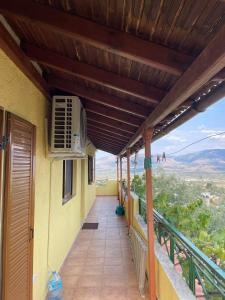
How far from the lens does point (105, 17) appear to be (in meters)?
1.35

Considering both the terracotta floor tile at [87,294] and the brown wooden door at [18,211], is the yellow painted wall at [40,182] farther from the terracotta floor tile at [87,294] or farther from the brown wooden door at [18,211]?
the terracotta floor tile at [87,294]

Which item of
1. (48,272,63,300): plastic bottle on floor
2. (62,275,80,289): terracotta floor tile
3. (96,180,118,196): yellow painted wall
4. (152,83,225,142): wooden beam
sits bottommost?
(62,275,80,289): terracotta floor tile

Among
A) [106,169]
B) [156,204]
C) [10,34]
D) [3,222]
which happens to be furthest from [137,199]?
[106,169]

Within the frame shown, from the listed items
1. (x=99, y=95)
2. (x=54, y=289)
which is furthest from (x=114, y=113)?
(x=54, y=289)

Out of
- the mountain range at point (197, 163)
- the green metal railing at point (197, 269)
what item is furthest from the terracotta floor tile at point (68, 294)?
the mountain range at point (197, 163)

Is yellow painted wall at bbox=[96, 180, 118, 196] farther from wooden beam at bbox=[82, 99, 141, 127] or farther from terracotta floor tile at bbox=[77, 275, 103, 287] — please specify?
wooden beam at bbox=[82, 99, 141, 127]

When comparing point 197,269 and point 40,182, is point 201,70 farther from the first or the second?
point 40,182

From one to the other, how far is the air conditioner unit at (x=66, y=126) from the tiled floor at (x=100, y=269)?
1909 millimetres

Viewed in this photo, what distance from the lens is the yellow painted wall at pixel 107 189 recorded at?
1373cm

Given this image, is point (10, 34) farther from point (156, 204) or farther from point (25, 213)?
point (156, 204)

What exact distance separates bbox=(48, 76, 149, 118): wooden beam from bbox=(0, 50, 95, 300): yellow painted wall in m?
0.28

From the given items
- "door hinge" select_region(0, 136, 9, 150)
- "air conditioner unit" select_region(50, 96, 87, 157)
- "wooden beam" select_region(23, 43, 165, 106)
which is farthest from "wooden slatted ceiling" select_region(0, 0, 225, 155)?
"door hinge" select_region(0, 136, 9, 150)

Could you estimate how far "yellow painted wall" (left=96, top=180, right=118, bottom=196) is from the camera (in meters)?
13.7

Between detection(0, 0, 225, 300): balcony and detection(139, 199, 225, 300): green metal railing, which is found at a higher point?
detection(0, 0, 225, 300): balcony
